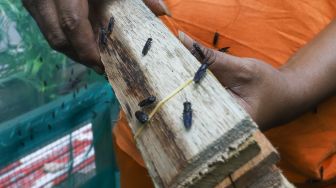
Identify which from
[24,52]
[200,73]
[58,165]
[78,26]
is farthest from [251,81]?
[24,52]

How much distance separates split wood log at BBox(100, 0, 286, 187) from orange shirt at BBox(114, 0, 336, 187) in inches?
17.4

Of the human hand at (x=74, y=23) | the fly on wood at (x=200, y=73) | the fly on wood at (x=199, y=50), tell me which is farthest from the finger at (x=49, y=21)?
the fly on wood at (x=200, y=73)

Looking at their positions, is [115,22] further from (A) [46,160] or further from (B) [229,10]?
(A) [46,160]

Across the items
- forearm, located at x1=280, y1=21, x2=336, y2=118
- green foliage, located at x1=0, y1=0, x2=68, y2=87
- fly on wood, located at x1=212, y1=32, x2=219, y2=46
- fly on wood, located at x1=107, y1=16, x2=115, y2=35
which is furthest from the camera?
green foliage, located at x1=0, y1=0, x2=68, y2=87

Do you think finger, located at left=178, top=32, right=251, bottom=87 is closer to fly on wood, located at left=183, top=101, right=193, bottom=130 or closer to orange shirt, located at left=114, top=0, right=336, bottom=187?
fly on wood, located at left=183, top=101, right=193, bottom=130

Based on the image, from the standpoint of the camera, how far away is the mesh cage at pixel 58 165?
106 inches

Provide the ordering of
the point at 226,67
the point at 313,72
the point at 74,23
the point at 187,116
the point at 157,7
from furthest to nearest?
the point at 157,7, the point at 74,23, the point at 313,72, the point at 226,67, the point at 187,116

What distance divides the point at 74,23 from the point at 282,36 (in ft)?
2.60

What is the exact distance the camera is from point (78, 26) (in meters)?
1.60

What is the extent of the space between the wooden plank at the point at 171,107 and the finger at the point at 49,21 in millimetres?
307

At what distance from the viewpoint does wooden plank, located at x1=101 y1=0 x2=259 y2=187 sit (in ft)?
3.05

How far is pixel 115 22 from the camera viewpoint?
155 cm

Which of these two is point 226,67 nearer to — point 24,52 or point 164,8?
point 164,8

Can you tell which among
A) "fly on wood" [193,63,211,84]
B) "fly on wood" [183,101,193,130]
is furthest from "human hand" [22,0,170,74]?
"fly on wood" [183,101,193,130]
